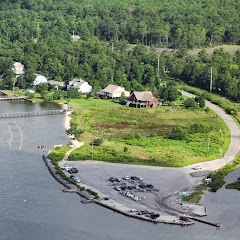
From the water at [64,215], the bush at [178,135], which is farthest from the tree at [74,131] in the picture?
the bush at [178,135]

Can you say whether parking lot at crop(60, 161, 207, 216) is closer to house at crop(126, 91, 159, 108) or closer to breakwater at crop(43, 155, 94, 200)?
breakwater at crop(43, 155, 94, 200)

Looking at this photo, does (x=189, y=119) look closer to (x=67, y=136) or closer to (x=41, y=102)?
(x=67, y=136)

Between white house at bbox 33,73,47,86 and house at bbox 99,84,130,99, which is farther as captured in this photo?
white house at bbox 33,73,47,86

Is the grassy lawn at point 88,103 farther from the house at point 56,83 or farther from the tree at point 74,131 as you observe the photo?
the tree at point 74,131

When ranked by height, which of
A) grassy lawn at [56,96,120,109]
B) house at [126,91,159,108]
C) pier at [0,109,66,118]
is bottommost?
pier at [0,109,66,118]

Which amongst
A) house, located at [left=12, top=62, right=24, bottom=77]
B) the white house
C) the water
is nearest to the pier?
the white house

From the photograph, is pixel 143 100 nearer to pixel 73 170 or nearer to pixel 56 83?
pixel 56 83

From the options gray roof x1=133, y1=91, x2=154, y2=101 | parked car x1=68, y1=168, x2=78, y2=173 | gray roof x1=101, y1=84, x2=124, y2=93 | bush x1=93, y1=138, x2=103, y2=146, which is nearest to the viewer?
parked car x1=68, y1=168, x2=78, y2=173
